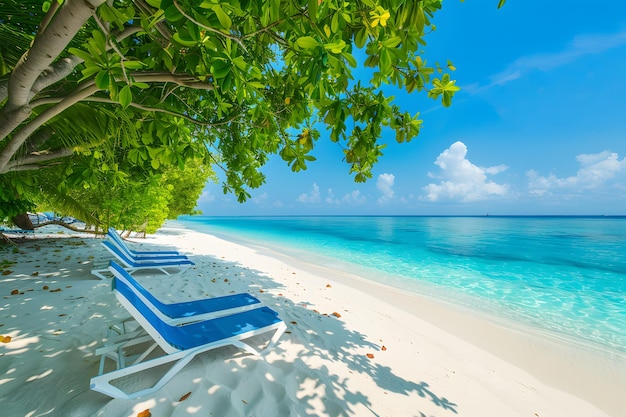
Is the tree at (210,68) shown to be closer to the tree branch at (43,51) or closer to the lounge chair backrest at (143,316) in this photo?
the tree branch at (43,51)

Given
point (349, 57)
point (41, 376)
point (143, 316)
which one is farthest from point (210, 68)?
point (41, 376)

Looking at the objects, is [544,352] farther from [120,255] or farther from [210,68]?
[120,255]

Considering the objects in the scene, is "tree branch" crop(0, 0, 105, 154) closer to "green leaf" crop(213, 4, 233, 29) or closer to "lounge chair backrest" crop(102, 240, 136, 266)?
"green leaf" crop(213, 4, 233, 29)

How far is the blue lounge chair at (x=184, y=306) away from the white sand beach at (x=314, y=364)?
67cm

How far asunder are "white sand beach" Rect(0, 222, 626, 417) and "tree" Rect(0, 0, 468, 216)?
2.28m

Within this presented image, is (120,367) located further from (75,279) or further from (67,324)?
(75,279)

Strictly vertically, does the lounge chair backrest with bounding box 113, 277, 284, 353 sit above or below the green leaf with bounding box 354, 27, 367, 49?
below

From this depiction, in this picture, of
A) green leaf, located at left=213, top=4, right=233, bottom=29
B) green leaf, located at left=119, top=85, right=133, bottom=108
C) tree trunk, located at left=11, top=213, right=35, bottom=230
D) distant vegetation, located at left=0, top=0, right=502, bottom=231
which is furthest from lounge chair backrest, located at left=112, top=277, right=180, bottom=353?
tree trunk, located at left=11, top=213, right=35, bottom=230

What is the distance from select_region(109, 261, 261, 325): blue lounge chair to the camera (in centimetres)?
331

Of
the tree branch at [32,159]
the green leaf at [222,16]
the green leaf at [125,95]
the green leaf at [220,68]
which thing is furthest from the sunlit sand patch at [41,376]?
the green leaf at [222,16]

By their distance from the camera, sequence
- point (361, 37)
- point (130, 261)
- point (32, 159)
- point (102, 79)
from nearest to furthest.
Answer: point (102, 79), point (361, 37), point (32, 159), point (130, 261)

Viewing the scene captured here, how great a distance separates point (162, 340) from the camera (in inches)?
99.0

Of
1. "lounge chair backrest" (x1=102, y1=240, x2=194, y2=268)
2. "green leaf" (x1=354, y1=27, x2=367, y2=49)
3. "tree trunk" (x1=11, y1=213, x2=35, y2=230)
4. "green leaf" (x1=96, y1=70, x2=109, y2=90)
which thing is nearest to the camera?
"green leaf" (x1=96, y1=70, x2=109, y2=90)

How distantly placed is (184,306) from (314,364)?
2.16 m
